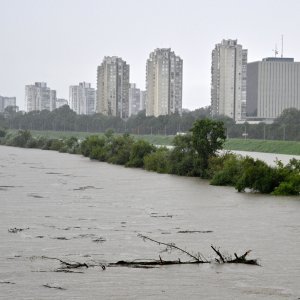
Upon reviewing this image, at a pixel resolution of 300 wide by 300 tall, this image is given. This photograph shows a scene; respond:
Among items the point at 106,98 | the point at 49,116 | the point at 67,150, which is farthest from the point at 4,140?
the point at 106,98

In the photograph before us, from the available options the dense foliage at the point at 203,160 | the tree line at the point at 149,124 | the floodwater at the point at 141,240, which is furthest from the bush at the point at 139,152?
the floodwater at the point at 141,240

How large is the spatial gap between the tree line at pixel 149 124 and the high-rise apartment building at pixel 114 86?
543 inches

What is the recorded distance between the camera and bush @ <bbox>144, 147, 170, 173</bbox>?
47969 millimetres

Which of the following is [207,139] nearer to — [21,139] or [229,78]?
[21,139]

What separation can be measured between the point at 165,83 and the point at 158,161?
309 ft

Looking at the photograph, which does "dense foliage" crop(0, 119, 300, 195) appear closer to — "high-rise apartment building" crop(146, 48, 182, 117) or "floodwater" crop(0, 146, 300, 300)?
"floodwater" crop(0, 146, 300, 300)

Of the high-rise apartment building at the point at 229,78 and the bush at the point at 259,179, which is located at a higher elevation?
the high-rise apartment building at the point at 229,78

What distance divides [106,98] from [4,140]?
5265cm

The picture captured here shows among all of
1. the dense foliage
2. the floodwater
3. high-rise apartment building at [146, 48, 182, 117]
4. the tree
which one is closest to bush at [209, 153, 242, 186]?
the dense foliage

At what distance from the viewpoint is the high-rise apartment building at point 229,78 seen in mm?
136875

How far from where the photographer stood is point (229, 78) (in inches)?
5438

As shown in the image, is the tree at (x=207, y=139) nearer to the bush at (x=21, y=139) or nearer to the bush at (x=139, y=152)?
the bush at (x=139, y=152)

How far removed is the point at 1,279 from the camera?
13.0 meters

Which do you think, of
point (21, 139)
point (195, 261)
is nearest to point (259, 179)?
point (195, 261)
